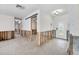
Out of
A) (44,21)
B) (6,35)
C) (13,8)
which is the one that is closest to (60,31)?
(44,21)

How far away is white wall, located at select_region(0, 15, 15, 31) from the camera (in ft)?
19.0

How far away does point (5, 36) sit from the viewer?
6027 mm

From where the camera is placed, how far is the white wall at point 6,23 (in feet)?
19.0

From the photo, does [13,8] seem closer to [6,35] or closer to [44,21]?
[44,21]

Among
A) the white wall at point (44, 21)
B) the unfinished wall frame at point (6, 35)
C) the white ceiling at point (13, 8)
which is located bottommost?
the unfinished wall frame at point (6, 35)

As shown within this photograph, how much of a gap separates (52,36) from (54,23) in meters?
1.13

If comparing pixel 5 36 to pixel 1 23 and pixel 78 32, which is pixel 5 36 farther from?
pixel 78 32

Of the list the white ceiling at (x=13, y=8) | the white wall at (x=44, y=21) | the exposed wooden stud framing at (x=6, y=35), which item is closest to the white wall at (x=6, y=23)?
the exposed wooden stud framing at (x=6, y=35)

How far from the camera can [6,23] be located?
6047mm

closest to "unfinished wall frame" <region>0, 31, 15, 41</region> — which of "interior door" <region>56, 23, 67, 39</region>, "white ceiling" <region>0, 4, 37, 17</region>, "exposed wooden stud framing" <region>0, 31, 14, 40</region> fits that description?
"exposed wooden stud framing" <region>0, 31, 14, 40</region>

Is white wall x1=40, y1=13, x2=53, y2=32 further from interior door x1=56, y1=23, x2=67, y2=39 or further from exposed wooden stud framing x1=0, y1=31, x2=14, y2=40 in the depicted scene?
exposed wooden stud framing x1=0, y1=31, x2=14, y2=40

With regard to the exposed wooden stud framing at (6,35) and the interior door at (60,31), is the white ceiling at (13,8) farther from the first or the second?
the interior door at (60,31)
